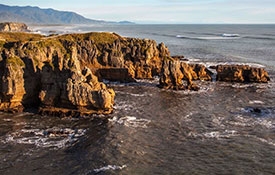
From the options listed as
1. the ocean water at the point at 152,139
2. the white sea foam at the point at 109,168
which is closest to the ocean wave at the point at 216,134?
the ocean water at the point at 152,139

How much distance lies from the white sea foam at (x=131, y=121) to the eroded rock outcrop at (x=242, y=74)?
4089 centimetres

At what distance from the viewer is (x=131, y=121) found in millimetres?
62406

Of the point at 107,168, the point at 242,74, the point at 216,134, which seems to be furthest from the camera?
the point at 242,74

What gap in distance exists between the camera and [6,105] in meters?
67.6

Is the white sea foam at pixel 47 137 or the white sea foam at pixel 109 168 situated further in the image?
the white sea foam at pixel 47 137

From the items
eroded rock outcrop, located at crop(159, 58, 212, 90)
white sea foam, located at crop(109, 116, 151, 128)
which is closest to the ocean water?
white sea foam, located at crop(109, 116, 151, 128)

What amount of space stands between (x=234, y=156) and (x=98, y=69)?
59501 mm

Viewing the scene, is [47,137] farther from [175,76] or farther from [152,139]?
[175,76]

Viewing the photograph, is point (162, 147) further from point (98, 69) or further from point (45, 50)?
point (98, 69)

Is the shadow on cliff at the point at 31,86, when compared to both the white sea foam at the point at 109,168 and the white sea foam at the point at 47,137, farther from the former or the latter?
the white sea foam at the point at 109,168

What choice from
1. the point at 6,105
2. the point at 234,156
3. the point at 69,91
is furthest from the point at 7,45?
the point at 234,156

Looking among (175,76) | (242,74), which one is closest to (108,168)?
(175,76)

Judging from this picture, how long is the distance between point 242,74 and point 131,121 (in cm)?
4538

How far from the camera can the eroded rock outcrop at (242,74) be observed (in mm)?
94562
